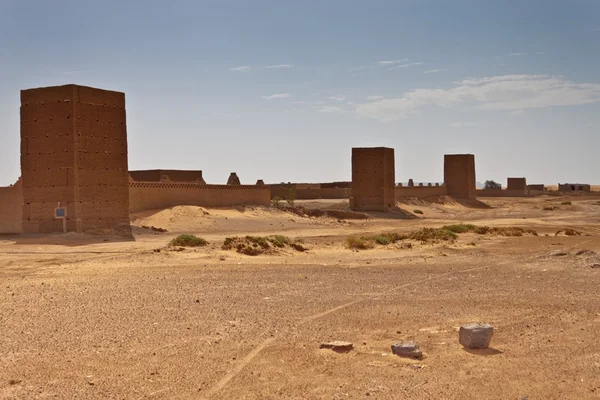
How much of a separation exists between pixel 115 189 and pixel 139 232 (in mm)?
2197

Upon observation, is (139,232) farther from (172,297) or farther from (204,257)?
(172,297)

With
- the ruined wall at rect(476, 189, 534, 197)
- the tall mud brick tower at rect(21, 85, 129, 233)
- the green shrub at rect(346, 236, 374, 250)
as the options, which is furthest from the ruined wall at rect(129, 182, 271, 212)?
the ruined wall at rect(476, 189, 534, 197)

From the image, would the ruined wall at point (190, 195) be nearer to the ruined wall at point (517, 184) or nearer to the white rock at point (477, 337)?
the white rock at point (477, 337)

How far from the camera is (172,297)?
43.0 feet

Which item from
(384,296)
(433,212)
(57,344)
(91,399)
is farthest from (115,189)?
(433,212)

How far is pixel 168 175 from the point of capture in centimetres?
4906

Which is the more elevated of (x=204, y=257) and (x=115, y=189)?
(x=115, y=189)

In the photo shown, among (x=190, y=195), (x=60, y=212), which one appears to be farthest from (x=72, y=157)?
(x=190, y=195)

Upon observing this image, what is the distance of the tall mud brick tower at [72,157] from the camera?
86.3 ft

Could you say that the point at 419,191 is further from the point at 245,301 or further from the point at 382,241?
the point at 245,301

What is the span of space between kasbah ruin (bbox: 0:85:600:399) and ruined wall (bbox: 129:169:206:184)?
1568cm

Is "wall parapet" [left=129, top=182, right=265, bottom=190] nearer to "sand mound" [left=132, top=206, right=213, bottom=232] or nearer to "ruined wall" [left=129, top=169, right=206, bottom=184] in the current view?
"sand mound" [left=132, top=206, right=213, bottom=232]

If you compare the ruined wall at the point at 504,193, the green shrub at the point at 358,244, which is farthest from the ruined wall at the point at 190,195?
the ruined wall at the point at 504,193

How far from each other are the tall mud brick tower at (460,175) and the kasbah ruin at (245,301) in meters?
35.7
